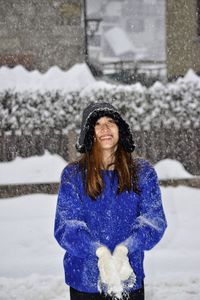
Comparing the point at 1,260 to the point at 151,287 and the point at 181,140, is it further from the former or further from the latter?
the point at 181,140

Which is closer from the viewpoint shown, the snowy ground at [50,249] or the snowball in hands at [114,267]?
the snowball in hands at [114,267]

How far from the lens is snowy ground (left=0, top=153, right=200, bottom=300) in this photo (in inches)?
195

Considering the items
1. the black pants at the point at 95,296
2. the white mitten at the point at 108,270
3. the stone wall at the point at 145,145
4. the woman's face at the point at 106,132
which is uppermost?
the woman's face at the point at 106,132

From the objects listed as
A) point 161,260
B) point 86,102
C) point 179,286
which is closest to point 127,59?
point 86,102

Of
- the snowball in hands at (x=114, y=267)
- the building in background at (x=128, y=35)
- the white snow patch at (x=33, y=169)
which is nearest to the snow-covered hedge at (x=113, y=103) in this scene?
the white snow patch at (x=33, y=169)

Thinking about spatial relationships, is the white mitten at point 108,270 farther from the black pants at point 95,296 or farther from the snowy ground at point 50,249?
the snowy ground at point 50,249

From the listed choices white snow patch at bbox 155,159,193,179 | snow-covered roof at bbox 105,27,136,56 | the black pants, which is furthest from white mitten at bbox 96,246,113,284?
snow-covered roof at bbox 105,27,136,56

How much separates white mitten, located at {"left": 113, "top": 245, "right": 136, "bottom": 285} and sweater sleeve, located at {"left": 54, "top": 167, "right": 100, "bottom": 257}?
0.09 m

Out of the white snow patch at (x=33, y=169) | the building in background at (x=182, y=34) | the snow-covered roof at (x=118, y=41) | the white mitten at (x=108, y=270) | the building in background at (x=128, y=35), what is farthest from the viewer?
the snow-covered roof at (x=118, y=41)

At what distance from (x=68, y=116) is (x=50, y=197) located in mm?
1516

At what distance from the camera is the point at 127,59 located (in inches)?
493

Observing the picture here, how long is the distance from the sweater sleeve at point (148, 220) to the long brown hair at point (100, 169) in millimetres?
50

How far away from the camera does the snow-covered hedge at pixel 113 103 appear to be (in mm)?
8859

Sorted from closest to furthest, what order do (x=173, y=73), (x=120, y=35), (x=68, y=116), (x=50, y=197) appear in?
(x=50, y=197) < (x=68, y=116) < (x=173, y=73) < (x=120, y=35)
